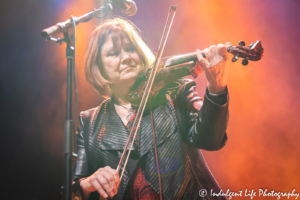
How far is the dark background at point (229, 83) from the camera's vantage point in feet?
6.95

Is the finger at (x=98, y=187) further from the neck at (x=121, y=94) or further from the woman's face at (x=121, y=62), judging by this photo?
the woman's face at (x=121, y=62)

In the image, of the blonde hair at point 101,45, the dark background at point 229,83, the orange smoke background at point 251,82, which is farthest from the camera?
the orange smoke background at point 251,82

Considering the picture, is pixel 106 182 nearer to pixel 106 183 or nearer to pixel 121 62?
pixel 106 183

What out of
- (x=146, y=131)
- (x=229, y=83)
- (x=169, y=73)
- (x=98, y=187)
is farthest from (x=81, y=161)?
(x=229, y=83)

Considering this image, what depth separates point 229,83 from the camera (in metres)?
3.11

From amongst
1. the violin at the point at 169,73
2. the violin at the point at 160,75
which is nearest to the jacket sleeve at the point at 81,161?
the violin at the point at 160,75

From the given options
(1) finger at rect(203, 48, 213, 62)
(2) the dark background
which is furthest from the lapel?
(2) the dark background

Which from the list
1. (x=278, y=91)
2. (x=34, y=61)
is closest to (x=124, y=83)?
(x=34, y=61)

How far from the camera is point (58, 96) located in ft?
7.82

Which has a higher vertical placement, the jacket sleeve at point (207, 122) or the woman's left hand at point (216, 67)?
the woman's left hand at point (216, 67)

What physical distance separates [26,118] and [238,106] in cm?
282

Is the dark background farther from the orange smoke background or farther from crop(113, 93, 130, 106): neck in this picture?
crop(113, 93, 130, 106): neck

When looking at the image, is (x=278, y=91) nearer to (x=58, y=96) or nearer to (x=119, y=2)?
(x=119, y=2)

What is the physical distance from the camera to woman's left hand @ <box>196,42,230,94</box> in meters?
1.13
